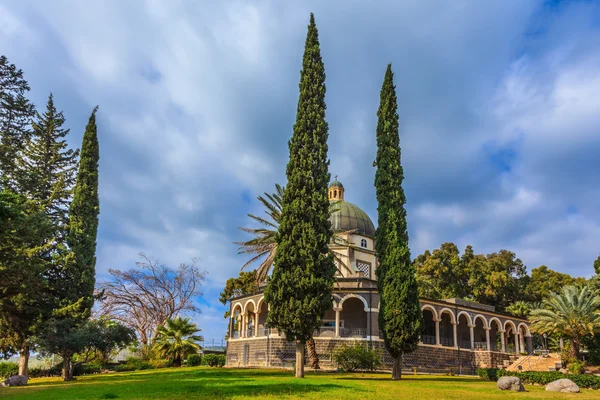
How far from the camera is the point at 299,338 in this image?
66.1 feet

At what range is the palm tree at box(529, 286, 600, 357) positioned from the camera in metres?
28.6

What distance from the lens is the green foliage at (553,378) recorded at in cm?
2039

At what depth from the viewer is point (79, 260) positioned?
25844 mm

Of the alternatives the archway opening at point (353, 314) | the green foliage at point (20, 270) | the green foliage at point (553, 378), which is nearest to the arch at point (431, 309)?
the archway opening at point (353, 314)

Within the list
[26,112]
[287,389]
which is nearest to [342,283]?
[287,389]

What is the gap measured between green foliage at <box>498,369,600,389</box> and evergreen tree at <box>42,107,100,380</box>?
2265 cm

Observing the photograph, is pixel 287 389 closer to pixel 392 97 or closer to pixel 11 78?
pixel 392 97

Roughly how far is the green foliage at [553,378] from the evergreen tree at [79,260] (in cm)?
2265

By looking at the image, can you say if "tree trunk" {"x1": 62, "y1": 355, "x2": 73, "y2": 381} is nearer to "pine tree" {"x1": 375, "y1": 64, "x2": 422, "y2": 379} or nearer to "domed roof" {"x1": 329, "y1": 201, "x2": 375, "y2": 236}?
"pine tree" {"x1": 375, "y1": 64, "x2": 422, "y2": 379}

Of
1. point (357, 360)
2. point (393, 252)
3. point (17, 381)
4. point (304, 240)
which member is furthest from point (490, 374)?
point (17, 381)

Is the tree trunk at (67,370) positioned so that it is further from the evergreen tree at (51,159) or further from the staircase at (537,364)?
the staircase at (537,364)

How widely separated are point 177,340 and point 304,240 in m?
20.9

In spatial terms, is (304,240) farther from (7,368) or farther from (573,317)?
(7,368)

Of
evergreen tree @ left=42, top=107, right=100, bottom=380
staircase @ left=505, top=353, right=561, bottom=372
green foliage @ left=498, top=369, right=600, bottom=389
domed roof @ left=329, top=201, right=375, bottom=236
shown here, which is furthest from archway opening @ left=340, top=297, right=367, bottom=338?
evergreen tree @ left=42, top=107, right=100, bottom=380
